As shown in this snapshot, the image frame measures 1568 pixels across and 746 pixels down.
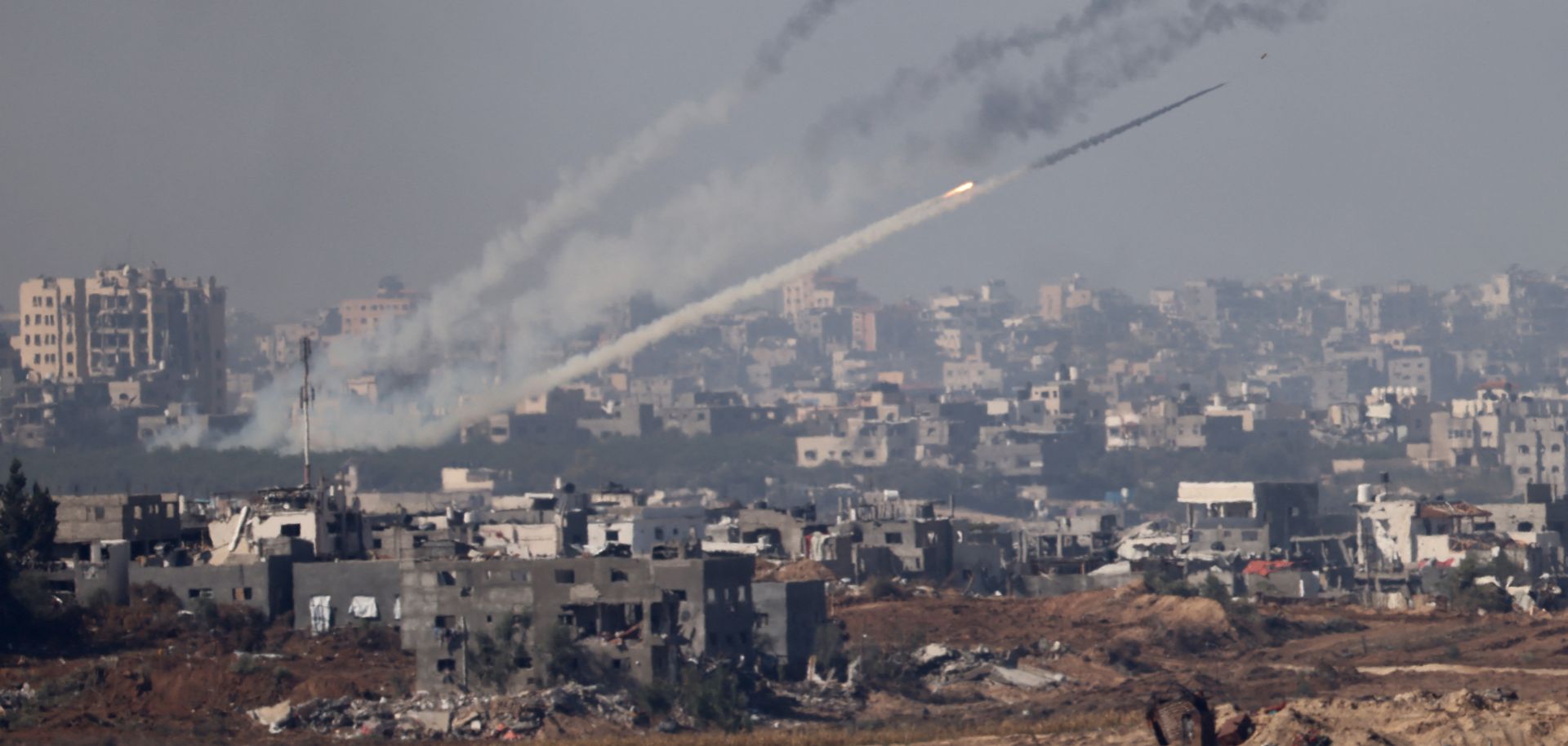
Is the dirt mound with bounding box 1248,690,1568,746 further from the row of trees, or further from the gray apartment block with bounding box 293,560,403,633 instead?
the row of trees

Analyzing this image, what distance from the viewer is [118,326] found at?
160m

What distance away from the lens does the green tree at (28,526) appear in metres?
64.4

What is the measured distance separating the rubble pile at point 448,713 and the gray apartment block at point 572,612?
174 centimetres

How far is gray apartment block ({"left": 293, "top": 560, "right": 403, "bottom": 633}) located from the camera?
2398 inches

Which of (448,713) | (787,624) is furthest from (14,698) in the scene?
(787,624)

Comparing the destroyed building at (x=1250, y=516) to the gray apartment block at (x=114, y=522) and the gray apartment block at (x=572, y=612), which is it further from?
the gray apartment block at (x=572, y=612)

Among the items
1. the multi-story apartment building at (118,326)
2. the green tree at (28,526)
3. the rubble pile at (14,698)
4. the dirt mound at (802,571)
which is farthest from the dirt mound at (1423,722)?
the multi-story apartment building at (118,326)

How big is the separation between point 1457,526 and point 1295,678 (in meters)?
36.5

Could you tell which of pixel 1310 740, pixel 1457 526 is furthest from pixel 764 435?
pixel 1310 740

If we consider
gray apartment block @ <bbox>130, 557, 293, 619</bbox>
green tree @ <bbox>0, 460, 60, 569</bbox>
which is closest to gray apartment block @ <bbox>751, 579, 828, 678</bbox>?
gray apartment block @ <bbox>130, 557, 293, 619</bbox>

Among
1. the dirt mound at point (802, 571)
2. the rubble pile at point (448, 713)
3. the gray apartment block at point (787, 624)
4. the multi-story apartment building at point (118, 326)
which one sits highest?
the multi-story apartment building at point (118, 326)

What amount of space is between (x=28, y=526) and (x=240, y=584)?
568 centimetres

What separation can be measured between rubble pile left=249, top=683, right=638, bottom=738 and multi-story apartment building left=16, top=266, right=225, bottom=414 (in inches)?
4252

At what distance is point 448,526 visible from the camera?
3012 inches
